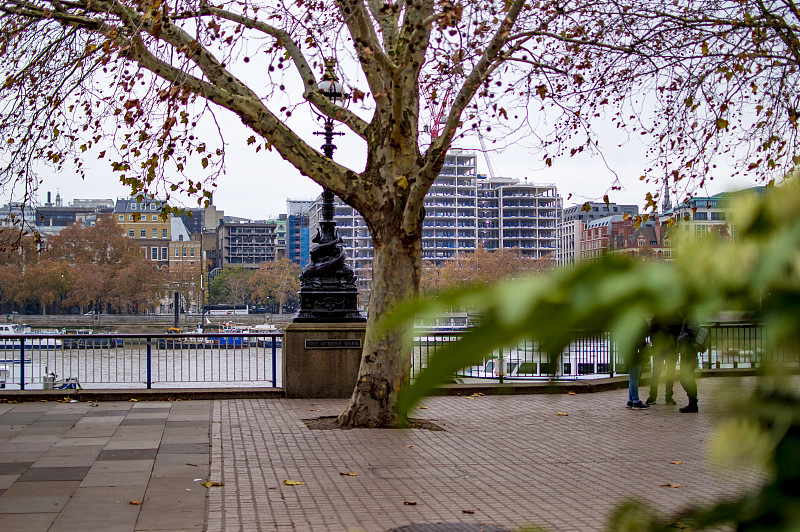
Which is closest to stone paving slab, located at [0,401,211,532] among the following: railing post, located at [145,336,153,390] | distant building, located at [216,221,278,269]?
railing post, located at [145,336,153,390]

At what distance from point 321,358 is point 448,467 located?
6913mm

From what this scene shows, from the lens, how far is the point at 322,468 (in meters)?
9.08

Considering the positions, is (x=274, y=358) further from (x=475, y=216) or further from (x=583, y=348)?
(x=475, y=216)

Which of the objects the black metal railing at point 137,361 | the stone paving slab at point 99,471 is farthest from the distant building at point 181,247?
the stone paving slab at point 99,471

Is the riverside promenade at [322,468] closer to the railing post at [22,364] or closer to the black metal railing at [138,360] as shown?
the railing post at [22,364]

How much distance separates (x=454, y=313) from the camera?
517mm

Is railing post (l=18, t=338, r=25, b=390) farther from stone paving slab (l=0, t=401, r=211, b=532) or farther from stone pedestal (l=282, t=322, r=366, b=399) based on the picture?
stone pedestal (l=282, t=322, r=366, b=399)

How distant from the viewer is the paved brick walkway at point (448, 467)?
691 cm

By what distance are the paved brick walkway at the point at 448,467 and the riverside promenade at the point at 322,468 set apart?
20mm

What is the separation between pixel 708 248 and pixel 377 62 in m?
11.4

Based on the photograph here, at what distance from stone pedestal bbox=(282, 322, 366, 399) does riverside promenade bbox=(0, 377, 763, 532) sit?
1.58 meters

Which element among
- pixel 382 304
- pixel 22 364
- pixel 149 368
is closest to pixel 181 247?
pixel 22 364

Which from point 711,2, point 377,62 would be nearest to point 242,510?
point 377,62

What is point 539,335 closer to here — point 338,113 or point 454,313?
point 454,313
